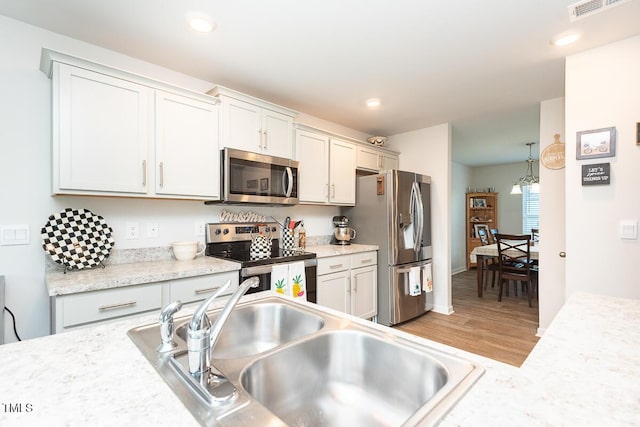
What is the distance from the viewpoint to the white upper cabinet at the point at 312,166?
3.00m

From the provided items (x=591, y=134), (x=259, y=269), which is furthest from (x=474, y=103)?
(x=259, y=269)

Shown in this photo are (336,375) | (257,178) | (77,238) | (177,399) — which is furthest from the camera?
(257,178)

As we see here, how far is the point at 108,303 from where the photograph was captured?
164 centimetres

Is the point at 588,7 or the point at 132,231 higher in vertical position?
the point at 588,7

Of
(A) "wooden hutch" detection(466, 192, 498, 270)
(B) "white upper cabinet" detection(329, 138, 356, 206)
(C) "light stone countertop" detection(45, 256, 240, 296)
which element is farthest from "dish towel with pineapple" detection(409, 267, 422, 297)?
(A) "wooden hutch" detection(466, 192, 498, 270)

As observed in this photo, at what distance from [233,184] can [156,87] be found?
2.72ft

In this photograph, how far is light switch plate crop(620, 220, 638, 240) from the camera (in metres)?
2.00

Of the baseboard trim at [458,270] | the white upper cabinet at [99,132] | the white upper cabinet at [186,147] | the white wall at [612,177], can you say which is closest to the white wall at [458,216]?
the baseboard trim at [458,270]

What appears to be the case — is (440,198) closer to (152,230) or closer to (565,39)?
(565,39)

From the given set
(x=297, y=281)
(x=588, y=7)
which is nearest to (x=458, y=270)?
(x=297, y=281)

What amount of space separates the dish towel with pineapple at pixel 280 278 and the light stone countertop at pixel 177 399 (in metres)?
1.51

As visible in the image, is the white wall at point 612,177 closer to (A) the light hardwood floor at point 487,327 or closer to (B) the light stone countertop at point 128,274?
(A) the light hardwood floor at point 487,327

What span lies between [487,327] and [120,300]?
3442 mm

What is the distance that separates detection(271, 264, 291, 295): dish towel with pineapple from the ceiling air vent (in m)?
2.44
